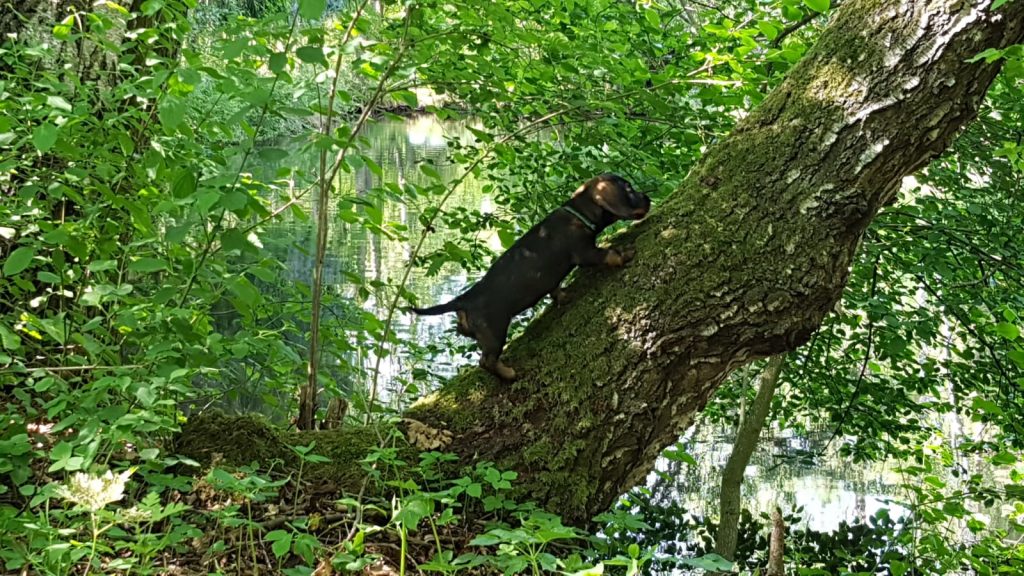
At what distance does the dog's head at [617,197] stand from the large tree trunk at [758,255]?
41 cm

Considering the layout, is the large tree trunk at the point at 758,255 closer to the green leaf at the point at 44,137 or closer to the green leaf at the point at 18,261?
the green leaf at the point at 18,261

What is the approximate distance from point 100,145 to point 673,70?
3275 mm

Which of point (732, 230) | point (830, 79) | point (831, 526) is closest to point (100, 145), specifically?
point (732, 230)

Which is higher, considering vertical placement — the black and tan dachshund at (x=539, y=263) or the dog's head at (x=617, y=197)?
the dog's head at (x=617, y=197)

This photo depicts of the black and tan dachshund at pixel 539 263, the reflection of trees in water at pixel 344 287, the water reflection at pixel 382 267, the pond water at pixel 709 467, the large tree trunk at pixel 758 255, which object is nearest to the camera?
the large tree trunk at pixel 758 255

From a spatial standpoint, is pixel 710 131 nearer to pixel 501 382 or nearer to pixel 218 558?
pixel 501 382

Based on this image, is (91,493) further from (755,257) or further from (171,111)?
(755,257)

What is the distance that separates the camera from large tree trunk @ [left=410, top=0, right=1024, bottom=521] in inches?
115

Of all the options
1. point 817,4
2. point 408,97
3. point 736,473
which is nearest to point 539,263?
point 408,97

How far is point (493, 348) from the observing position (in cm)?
329

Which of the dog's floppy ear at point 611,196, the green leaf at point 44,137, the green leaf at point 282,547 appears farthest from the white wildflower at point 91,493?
the dog's floppy ear at point 611,196

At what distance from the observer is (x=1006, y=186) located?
5004 mm

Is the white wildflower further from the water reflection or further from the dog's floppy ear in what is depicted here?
the dog's floppy ear

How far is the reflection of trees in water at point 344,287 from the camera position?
4.44m
